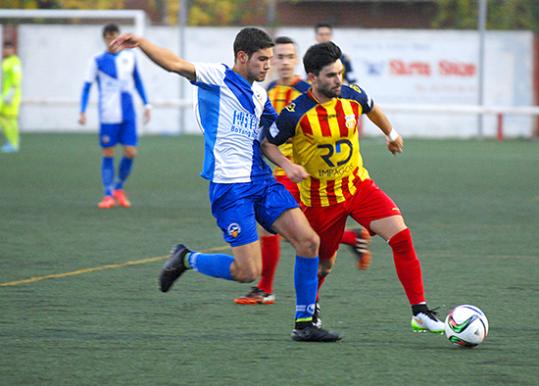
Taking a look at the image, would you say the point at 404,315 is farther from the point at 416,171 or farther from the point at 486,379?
the point at 416,171

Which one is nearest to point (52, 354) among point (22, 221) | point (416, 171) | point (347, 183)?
point (347, 183)

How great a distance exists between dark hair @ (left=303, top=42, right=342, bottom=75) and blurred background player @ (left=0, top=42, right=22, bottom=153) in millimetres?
16442

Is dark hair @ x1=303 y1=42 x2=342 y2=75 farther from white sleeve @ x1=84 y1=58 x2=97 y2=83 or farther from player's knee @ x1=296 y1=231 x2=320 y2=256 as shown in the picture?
white sleeve @ x1=84 y1=58 x2=97 y2=83

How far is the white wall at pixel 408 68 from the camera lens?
2834 centimetres

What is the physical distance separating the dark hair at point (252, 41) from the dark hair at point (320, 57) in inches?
9.3

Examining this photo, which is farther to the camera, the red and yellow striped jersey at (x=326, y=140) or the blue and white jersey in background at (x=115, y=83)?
the blue and white jersey in background at (x=115, y=83)

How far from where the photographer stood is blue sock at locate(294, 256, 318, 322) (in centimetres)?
624

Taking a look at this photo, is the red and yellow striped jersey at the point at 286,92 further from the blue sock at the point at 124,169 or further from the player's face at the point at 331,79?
the blue sock at the point at 124,169

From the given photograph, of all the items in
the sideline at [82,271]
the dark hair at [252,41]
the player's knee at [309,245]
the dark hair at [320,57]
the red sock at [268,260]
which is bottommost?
the sideline at [82,271]

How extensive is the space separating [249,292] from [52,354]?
7.01ft

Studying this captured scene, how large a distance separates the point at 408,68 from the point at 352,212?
22394 mm

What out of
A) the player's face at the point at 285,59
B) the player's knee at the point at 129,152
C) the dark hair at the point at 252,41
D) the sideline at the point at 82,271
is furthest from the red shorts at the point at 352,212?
the player's knee at the point at 129,152

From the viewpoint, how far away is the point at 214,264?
258 inches

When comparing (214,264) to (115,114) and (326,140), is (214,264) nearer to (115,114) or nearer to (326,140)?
(326,140)
